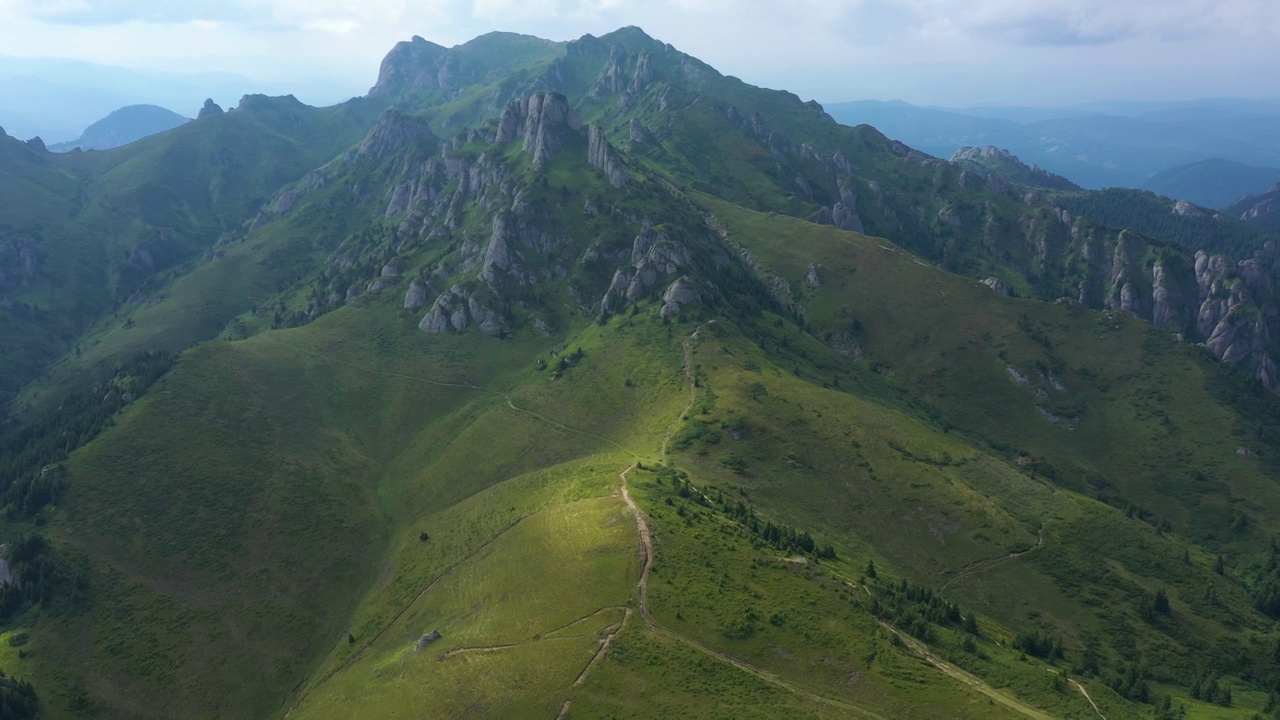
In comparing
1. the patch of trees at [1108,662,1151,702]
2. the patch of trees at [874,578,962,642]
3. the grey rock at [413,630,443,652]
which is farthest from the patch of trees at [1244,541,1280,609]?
the grey rock at [413,630,443,652]

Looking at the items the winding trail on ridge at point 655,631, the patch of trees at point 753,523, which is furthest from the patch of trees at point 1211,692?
the patch of trees at point 753,523

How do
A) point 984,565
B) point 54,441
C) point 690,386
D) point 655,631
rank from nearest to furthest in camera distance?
point 655,631
point 984,565
point 54,441
point 690,386

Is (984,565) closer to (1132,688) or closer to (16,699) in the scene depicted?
(1132,688)

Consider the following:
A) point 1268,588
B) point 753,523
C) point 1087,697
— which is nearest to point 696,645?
point 753,523

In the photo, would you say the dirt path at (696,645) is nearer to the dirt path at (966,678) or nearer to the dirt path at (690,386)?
the dirt path at (966,678)

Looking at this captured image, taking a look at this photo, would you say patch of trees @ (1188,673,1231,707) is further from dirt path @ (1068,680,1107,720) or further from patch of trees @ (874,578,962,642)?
patch of trees @ (874,578,962,642)

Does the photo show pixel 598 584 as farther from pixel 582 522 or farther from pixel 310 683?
pixel 310 683

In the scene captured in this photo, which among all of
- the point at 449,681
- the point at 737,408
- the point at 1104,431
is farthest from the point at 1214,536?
the point at 449,681

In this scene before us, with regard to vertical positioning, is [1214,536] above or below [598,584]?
below
